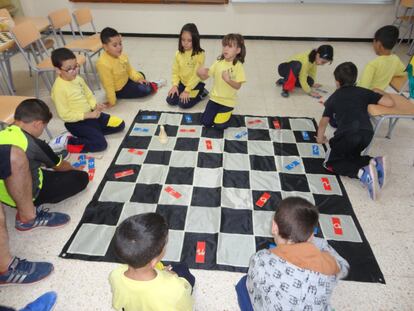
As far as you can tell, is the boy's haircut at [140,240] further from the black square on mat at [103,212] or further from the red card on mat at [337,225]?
the red card on mat at [337,225]

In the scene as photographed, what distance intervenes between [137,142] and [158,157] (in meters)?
0.31

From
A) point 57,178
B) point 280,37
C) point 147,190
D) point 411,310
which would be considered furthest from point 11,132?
point 280,37

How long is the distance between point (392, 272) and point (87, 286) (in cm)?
174

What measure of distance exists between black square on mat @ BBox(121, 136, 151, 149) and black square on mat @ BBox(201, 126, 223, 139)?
52cm

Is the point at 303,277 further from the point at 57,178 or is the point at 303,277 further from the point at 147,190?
the point at 57,178

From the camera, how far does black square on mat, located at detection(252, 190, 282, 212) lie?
2010 millimetres

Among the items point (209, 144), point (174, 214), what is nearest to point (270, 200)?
point (174, 214)

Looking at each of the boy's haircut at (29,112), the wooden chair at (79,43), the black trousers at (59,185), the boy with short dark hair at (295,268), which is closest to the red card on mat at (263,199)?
the boy with short dark hair at (295,268)

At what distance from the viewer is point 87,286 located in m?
1.60

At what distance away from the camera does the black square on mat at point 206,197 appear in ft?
6.68

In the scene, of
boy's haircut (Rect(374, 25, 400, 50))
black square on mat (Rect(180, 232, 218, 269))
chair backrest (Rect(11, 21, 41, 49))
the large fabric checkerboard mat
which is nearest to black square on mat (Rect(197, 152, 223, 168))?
the large fabric checkerboard mat

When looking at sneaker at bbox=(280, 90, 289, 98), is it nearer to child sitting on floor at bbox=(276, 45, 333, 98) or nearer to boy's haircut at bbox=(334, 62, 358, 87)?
child sitting on floor at bbox=(276, 45, 333, 98)

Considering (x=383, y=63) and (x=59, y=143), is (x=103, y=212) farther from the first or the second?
(x=383, y=63)

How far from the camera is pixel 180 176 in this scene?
7.39 ft
